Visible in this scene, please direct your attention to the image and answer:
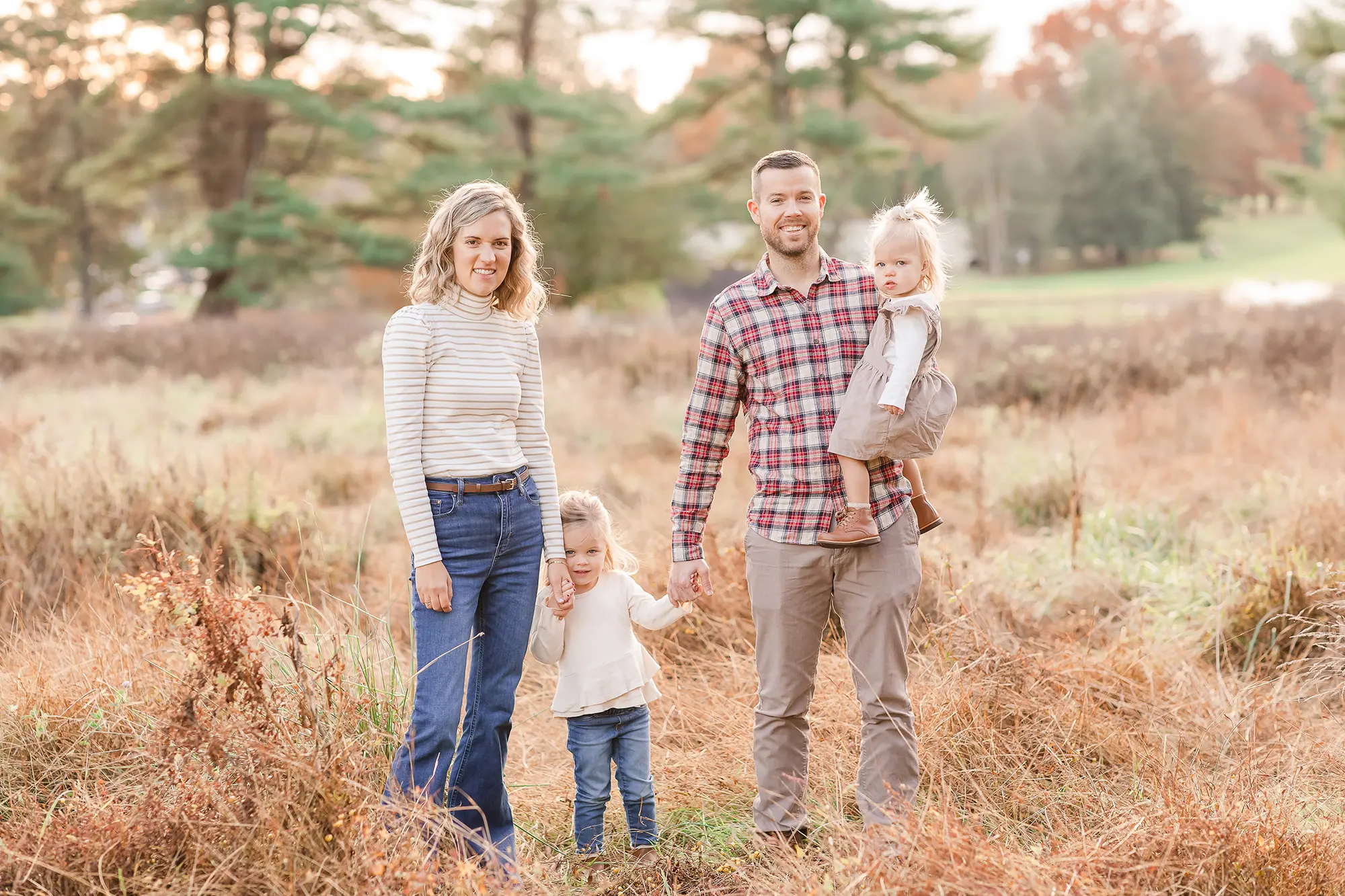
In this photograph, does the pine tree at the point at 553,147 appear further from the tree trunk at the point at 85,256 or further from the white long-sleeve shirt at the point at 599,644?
the white long-sleeve shirt at the point at 599,644

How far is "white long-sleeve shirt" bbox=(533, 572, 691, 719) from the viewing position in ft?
10.6

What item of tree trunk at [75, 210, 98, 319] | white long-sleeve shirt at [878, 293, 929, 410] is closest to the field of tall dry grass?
white long-sleeve shirt at [878, 293, 929, 410]

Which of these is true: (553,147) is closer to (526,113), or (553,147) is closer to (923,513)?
(526,113)

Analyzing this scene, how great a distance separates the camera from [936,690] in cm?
357

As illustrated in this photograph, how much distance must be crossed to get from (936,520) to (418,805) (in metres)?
1.65

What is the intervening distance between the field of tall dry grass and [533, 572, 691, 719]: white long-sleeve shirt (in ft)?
1.46

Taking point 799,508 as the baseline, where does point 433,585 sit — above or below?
below

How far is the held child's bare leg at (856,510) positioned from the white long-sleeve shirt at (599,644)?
0.58 metres

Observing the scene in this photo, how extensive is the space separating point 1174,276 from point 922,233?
133 ft

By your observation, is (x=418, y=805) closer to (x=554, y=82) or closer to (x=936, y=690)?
(x=936, y=690)

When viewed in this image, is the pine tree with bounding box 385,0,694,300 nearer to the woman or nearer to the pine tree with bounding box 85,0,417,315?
the pine tree with bounding box 85,0,417,315

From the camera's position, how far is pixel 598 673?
3.24 meters

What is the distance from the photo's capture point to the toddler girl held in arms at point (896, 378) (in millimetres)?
2830

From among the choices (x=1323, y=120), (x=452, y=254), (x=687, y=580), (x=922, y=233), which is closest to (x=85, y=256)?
(x=1323, y=120)
